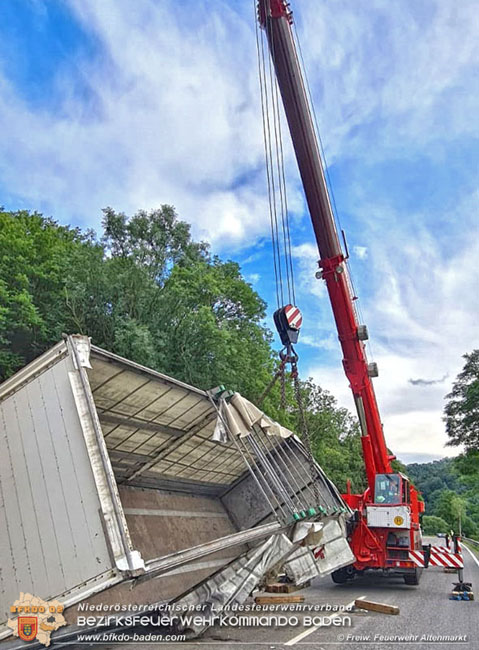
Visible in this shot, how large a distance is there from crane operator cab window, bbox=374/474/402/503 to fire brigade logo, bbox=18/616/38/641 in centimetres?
751

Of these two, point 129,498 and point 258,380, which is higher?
point 258,380

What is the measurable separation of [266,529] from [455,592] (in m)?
5.03

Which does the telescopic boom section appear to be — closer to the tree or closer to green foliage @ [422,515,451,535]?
the tree

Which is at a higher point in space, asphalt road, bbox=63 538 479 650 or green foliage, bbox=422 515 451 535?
asphalt road, bbox=63 538 479 650

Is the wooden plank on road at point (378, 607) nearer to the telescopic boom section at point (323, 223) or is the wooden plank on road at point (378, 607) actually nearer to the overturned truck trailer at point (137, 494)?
the overturned truck trailer at point (137, 494)

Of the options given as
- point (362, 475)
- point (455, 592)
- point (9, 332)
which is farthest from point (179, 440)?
point (362, 475)

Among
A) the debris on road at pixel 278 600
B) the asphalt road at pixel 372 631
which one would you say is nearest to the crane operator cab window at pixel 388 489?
the asphalt road at pixel 372 631

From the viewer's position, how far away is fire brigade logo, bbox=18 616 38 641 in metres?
4.09

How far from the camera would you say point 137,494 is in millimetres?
8688

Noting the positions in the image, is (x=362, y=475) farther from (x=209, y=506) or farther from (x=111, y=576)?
(x=111, y=576)

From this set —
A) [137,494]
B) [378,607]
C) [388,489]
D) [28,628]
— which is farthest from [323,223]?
[28,628]

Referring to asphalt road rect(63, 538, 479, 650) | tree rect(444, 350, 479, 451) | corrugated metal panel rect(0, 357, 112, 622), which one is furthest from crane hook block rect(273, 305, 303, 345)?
tree rect(444, 350, 479, 451)

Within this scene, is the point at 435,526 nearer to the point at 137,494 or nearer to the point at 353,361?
the point at 353,361

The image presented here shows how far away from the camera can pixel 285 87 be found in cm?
888
